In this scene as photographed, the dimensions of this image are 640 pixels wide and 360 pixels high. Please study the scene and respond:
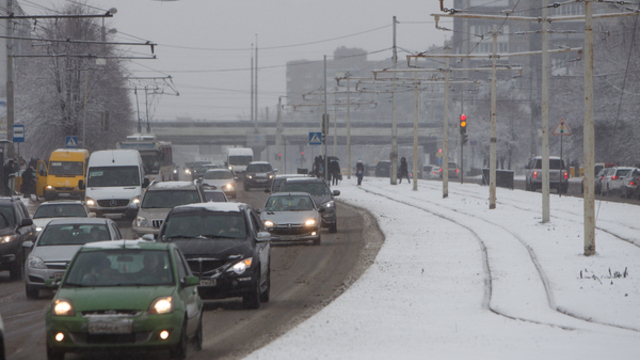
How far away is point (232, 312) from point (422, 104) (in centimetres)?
18598

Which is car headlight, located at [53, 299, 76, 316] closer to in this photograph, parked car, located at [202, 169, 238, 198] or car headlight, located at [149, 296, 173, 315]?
car headlight, located at [149, 296, 173, 315]

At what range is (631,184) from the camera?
4462 centimetres

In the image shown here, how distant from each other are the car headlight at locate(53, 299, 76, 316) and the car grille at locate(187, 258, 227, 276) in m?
4.05

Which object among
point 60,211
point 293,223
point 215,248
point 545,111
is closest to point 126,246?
point 215,248

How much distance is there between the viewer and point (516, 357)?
898 centimetres

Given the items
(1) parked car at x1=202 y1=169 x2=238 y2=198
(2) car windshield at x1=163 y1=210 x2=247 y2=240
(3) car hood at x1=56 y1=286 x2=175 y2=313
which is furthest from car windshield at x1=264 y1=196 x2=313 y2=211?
(1) parked car at x1=202 y1=169 x2=238 y2=198

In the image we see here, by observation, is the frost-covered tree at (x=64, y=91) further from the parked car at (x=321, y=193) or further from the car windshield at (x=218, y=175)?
the parked car at (x=321, y=193)

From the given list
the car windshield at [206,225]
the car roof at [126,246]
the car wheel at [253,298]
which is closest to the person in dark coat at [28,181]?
the car windshield at [206,225]

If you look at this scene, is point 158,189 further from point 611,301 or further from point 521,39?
point 521,39

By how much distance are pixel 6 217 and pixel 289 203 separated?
8.27m

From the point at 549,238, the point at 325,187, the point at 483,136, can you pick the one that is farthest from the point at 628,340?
the point at 483,136

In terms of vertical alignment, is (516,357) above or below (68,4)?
below

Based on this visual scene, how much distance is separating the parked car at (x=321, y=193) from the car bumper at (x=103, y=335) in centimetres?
1867

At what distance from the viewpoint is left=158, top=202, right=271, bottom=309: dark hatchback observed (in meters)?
12.5
